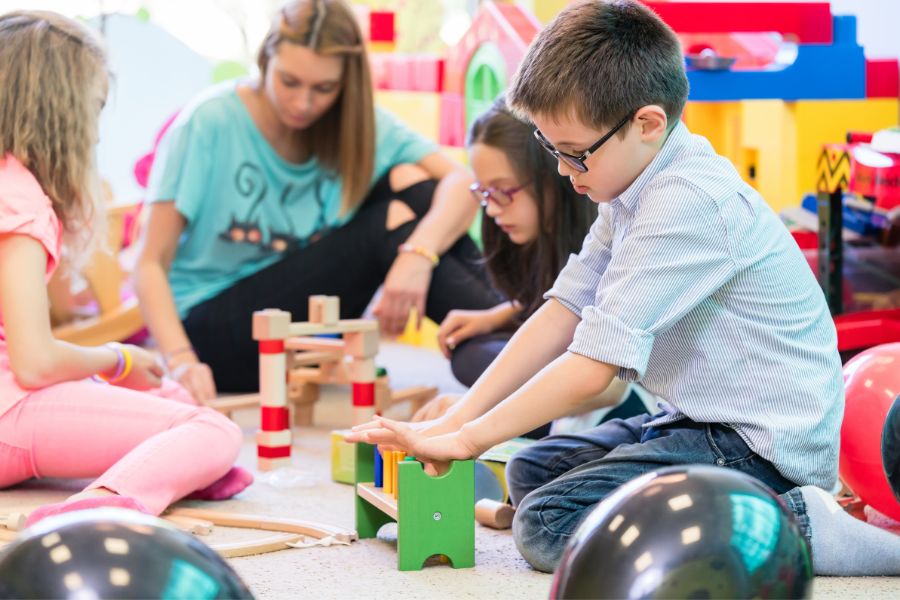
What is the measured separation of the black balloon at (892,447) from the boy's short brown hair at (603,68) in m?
0.36

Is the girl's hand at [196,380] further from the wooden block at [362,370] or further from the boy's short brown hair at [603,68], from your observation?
the boy's short brown hair at [603,68]

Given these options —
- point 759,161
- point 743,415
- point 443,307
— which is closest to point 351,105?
point 443,307

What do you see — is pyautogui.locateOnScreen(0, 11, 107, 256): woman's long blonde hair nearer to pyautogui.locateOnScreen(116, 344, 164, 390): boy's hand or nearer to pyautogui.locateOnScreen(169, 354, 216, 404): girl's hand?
pyautogui.locateOnScreen(116, 344, 164, 390): boy's hand

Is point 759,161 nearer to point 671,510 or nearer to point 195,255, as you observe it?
point 195,255

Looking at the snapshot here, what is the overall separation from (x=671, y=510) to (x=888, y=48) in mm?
1757

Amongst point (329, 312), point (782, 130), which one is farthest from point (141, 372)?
point (782, 130)

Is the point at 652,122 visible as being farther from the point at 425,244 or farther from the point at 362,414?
the point at 425,244

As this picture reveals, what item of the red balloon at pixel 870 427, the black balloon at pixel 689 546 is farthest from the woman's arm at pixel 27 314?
the red balloon at pixel 870 427

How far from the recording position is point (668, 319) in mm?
1073

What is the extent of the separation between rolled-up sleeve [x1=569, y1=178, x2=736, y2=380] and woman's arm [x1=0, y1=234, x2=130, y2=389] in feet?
2.06

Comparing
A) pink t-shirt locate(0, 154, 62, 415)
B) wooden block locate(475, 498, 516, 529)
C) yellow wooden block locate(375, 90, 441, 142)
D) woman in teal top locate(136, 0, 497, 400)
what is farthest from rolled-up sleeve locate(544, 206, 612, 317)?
yellow wooden block locate(375, 90, 441, 142)

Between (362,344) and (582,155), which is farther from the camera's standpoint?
(362,344)

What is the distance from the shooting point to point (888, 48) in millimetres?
2252

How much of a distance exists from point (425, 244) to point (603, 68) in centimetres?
90
